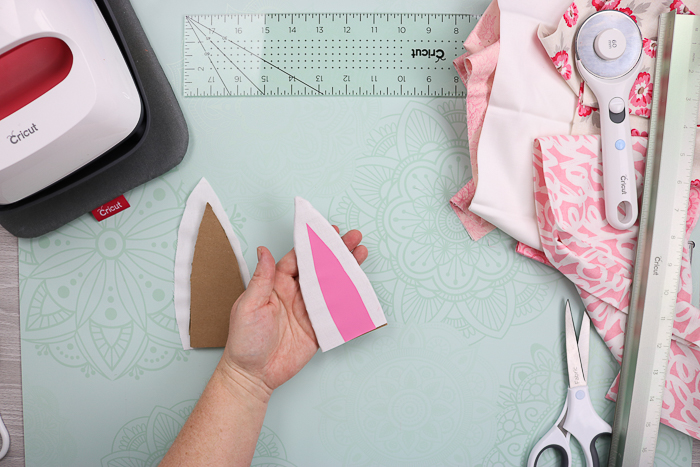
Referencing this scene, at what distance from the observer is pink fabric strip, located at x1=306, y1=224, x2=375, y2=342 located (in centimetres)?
73

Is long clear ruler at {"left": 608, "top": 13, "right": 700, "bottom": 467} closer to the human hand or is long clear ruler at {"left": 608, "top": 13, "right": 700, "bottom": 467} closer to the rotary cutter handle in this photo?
the rotary cutter handle

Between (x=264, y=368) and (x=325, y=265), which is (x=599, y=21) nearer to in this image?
(x=325, y=265)

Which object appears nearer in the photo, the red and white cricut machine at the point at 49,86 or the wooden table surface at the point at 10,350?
the red and white cricut machine at the point at 49,86

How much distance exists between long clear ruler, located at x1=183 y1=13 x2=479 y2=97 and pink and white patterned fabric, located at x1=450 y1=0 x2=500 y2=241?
5 cm

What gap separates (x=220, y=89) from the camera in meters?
0.78

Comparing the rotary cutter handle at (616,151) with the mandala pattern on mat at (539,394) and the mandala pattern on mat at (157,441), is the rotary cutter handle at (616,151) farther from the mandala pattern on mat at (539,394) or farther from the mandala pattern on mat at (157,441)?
the mandala pattern on mat at (157,441)

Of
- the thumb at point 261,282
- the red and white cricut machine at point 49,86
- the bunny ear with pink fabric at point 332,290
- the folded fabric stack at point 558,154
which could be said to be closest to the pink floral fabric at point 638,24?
the folded fabric stack at point 558,154

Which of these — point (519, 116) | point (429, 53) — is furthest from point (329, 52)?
point (519, 116)

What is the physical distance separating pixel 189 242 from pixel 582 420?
2.78 ft

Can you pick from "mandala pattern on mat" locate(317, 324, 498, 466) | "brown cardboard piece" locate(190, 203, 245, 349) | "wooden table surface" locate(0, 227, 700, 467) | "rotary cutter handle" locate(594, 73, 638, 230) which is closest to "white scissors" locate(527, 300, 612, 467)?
"mandala pattern on mat" locate(317, 324, 498, 466)

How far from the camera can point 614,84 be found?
71cm

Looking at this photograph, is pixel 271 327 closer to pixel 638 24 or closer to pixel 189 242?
pixel 189 242

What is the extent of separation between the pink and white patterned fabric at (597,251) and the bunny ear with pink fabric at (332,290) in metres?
0.32

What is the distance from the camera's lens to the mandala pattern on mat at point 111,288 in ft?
2.60
